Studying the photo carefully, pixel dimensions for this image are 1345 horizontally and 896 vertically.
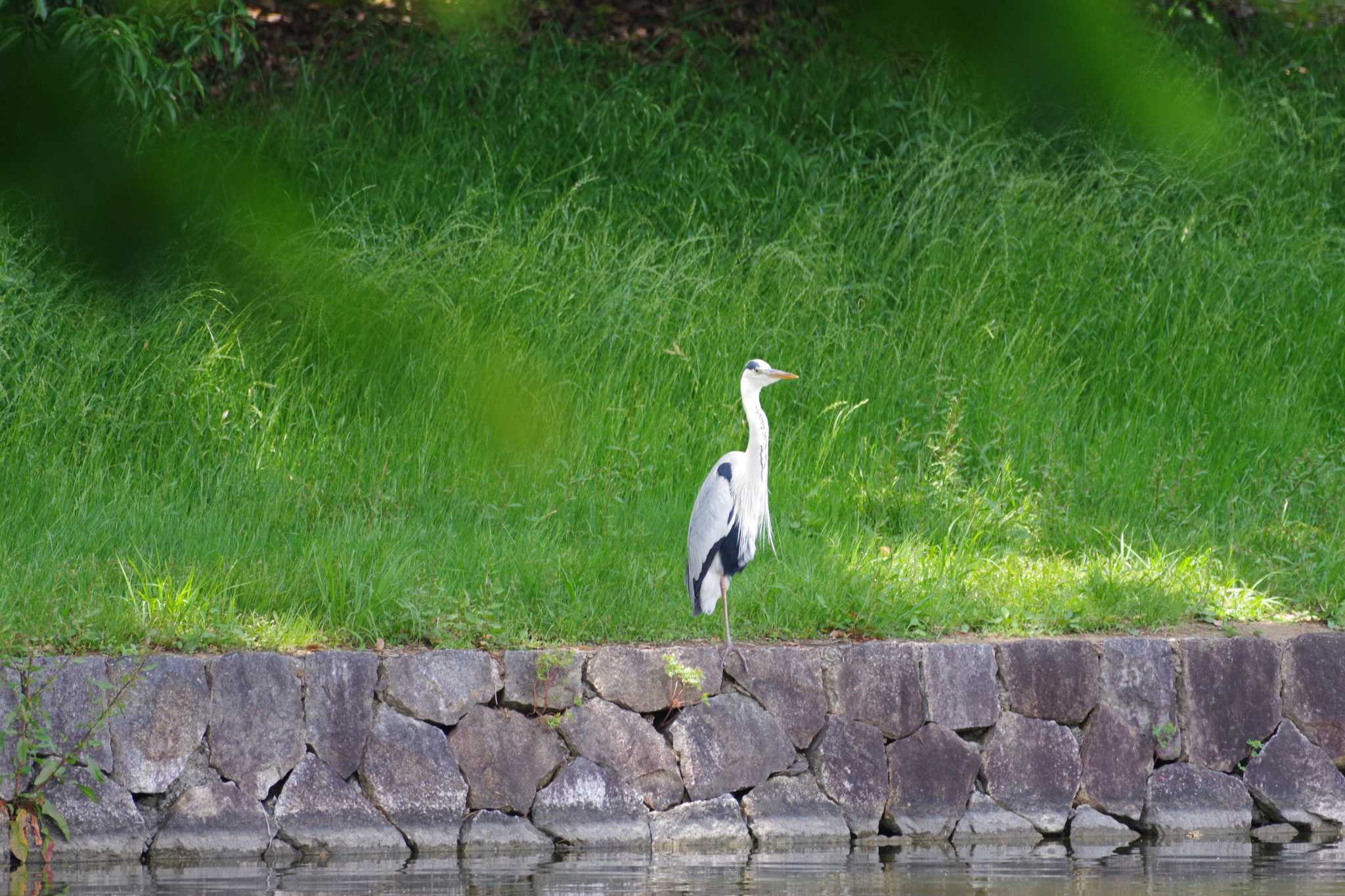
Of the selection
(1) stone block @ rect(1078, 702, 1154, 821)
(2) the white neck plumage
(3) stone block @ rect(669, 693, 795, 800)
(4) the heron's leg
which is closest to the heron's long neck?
(2) the white neck plumage

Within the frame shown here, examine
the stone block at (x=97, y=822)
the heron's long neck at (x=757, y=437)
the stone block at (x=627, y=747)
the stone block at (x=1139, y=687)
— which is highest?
the heron's long neck at (x=757, y=437)

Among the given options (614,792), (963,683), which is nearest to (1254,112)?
(963,683)

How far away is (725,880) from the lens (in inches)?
202

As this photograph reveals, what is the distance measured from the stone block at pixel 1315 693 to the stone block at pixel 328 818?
3.82 metres

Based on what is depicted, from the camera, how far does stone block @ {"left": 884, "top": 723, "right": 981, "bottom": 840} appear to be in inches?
238

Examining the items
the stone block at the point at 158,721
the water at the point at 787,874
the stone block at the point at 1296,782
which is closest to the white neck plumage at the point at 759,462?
the water at the point at 787,874

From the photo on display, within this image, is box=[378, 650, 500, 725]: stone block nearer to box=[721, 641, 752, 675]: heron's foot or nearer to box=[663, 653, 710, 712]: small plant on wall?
box=[663, 653, 710, 712]: small plant on wall

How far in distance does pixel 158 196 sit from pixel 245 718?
14.4 feet

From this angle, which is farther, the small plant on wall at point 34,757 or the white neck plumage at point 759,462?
the white neck plumage at point 759,462

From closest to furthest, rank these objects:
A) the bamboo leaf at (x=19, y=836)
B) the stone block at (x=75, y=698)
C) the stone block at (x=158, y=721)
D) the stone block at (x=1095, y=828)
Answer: the bamboo leaf at (x=19, y=836)
the stone block at (x=75, y=698)
the stone block at (x=158, y=721)
the stone block at (x=1095, y=828)

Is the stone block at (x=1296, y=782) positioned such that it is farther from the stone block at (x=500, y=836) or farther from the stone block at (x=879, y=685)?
the stone block at (x=500, y=836)

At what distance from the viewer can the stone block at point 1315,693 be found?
6391 millimetres

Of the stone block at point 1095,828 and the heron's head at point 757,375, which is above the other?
the heron's head at point 757,375

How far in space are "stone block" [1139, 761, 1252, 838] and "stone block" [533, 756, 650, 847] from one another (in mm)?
2189
